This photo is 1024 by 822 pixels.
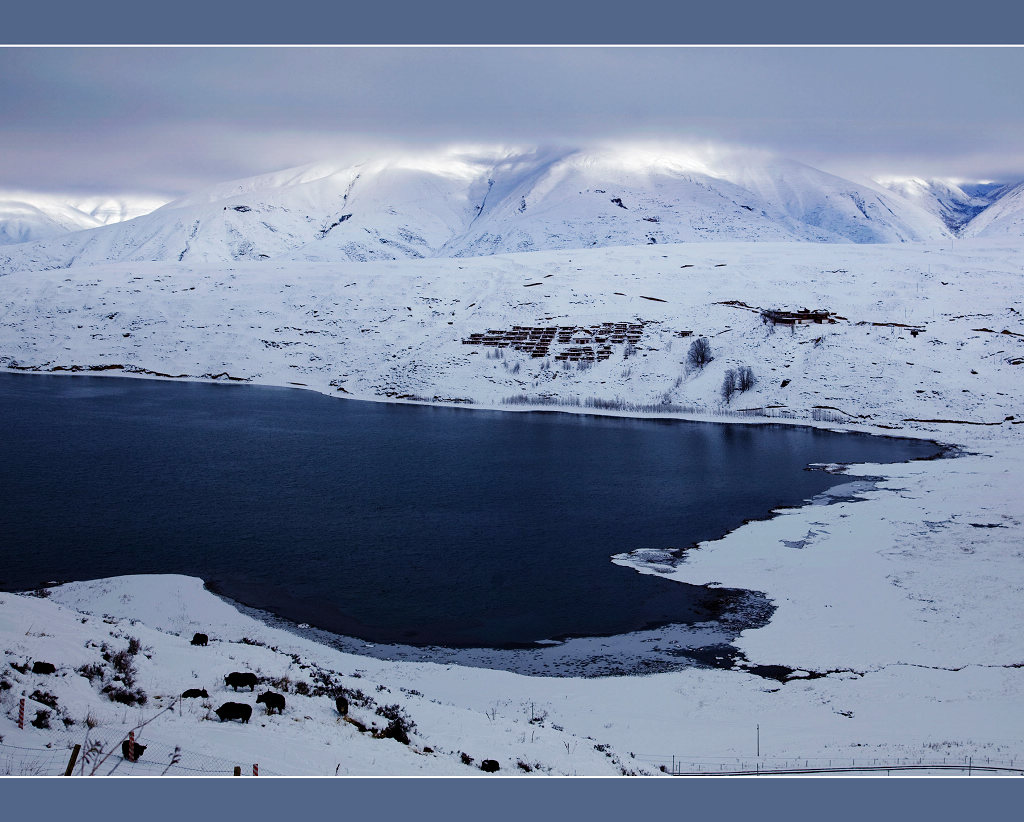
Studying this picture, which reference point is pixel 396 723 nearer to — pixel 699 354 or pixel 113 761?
pixel 113 761

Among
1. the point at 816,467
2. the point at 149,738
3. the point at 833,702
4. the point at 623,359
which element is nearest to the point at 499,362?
the point at 623,359

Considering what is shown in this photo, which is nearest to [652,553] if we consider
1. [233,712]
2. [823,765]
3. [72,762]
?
[823,765]

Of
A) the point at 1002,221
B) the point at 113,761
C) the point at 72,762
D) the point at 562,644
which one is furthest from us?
the point at 1002,221

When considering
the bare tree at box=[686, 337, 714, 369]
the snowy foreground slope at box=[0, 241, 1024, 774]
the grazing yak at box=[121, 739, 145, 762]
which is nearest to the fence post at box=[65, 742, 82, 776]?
the grazing yak at box=[121, 739, 145, 762]

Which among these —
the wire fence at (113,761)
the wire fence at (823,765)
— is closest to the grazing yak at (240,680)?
the wire fence at (113,761)

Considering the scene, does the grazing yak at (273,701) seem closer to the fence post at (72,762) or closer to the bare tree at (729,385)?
the fence post at (72,762)

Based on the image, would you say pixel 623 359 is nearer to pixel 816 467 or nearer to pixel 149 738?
pixel 816 467

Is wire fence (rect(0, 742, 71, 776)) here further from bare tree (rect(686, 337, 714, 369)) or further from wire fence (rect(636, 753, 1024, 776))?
bare tree (rect(686, 337, 714, 369))
